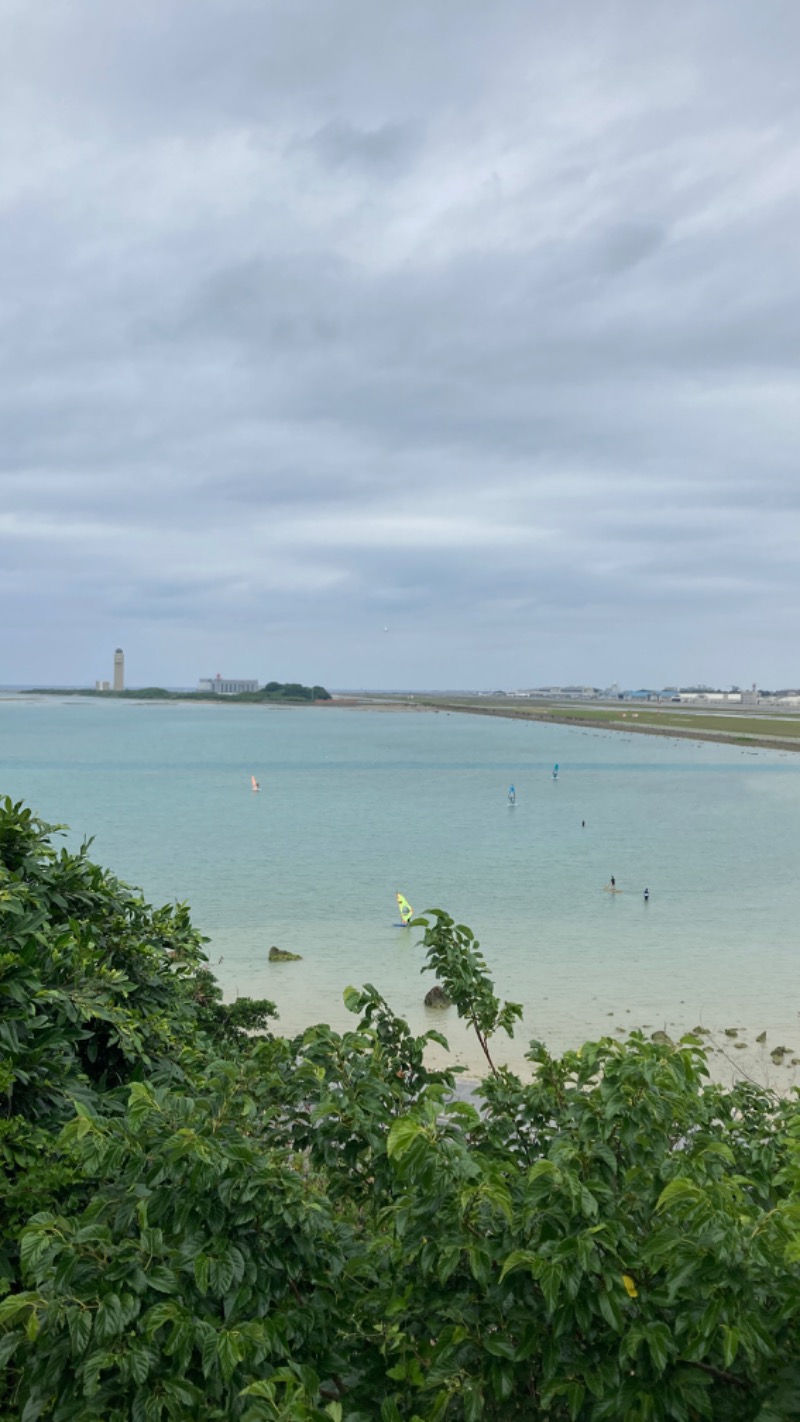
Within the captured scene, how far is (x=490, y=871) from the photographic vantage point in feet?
161

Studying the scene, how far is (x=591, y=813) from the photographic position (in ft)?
241

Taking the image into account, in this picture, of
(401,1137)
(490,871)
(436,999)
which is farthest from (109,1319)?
(490,871)

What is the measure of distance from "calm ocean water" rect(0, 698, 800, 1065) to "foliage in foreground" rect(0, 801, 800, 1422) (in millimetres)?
18001

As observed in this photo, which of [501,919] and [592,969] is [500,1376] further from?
[501,919]

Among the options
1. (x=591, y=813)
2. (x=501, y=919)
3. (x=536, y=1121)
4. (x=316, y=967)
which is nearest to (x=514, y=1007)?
(x=536, y=1121)

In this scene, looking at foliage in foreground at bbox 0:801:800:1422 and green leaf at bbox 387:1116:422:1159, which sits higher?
green leaf at bbox 387:1116:422:1159

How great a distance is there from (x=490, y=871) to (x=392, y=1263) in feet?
149

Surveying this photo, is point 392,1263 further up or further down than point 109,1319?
further down

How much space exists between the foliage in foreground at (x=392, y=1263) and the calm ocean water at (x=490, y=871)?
18001 millimetres

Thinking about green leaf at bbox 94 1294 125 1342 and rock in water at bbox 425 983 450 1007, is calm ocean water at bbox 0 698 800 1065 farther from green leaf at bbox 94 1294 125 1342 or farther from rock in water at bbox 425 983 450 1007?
green leaf at bbox 94 1294 125 1342

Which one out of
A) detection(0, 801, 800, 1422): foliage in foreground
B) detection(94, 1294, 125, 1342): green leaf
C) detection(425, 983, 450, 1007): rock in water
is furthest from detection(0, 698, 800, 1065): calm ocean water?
detection(94, 1294, 125, 1342): green leaf

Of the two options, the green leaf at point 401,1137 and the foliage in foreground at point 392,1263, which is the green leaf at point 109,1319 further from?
the green leaf at point 401,1137

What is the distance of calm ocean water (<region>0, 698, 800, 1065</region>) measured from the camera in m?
27.9

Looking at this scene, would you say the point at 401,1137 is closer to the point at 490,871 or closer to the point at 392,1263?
the point at 392,1263
